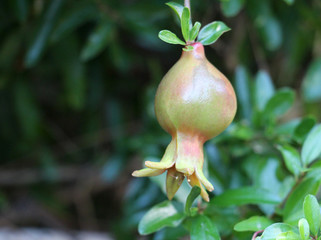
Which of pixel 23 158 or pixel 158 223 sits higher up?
pixel 158 223

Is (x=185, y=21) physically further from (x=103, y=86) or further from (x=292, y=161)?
(x=103, y=86)

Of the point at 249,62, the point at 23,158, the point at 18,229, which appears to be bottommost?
the point at 18,229

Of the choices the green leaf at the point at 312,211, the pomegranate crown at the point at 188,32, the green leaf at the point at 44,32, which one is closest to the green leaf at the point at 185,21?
the pomegranate crown at the point at 188,32

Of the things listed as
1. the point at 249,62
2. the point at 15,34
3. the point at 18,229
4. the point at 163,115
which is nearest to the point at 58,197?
the point at 18,229

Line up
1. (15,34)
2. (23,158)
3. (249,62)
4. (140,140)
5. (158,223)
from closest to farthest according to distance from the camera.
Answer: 1. (158,223)
2. (15,34)
3. (140,140)
4. (249,62)
5. (23,158)

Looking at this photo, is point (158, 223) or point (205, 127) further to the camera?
point (158, 223)

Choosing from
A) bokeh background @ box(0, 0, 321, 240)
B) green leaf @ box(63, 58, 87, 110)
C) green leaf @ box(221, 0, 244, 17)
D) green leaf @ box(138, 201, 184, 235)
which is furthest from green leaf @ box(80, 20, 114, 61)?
green leaf @ box(138, 201, 184, 235)

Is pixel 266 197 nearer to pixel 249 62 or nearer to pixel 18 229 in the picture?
pixel 249 62

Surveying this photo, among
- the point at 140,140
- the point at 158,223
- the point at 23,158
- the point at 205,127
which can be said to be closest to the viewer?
the point at 205,127
